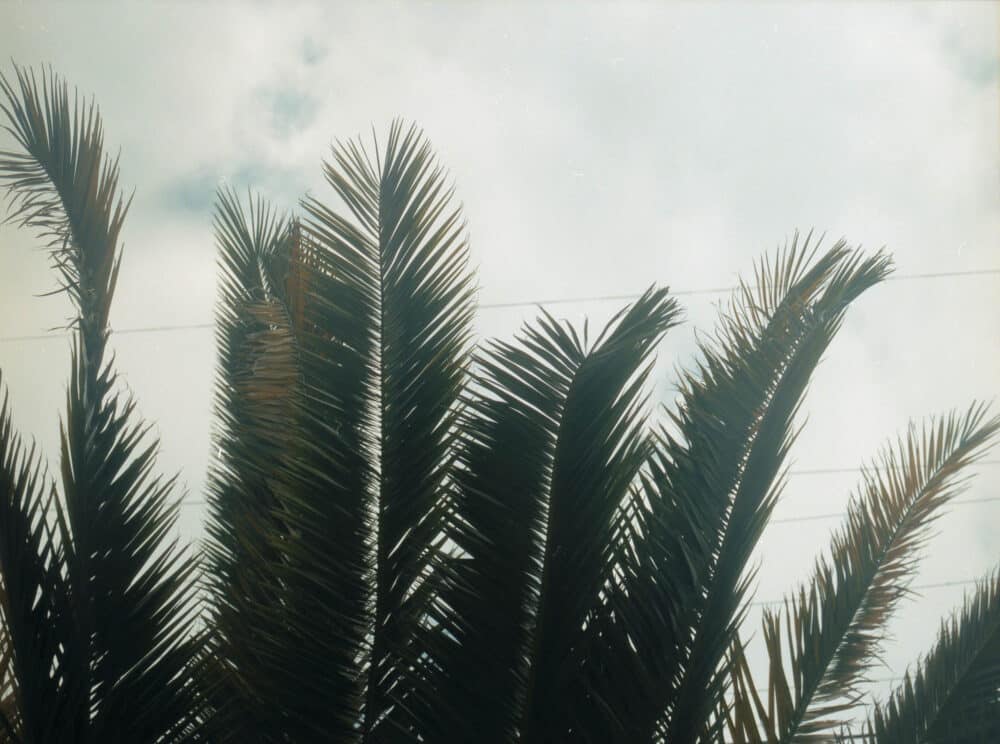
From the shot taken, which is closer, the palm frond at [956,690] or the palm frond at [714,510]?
the palm frond at [714,510]

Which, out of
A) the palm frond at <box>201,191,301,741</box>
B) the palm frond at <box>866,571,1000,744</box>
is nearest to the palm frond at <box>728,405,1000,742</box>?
the palm frond at <box>866,571,1000,744</box>

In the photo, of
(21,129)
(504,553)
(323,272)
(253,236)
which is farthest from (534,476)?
(253,236)

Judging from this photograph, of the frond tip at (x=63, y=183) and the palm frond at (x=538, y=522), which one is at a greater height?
the frond tip at (x=63, y=183)

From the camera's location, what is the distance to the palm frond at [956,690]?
3025 millimetres

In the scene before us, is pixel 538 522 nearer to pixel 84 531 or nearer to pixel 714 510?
pixel 714 510

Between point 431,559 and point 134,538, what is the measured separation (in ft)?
2.44

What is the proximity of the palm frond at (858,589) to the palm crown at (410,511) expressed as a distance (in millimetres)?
235

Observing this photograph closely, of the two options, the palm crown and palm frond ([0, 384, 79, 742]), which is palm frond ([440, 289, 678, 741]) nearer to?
the palm crown

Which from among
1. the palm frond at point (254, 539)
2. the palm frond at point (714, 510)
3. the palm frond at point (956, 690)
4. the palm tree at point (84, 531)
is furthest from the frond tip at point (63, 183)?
the palm frond at point (956, 690)

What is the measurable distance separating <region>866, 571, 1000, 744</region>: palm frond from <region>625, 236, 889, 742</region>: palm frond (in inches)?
37.8

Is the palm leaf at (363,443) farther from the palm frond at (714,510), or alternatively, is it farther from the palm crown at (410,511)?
the palm frond at (714,510)

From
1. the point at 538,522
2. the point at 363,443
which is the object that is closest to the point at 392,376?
the point at 363,443

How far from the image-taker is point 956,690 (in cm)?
315

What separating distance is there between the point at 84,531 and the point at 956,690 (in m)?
2.59
